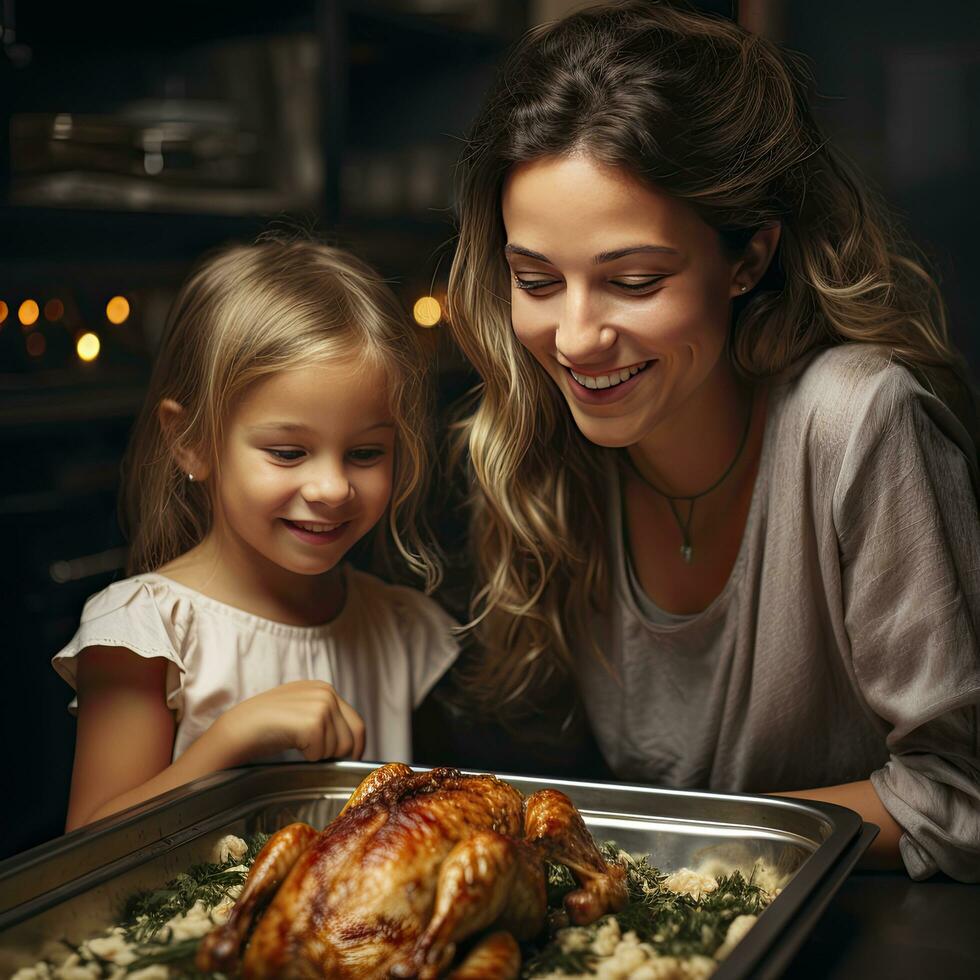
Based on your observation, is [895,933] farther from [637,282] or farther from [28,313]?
[28,313]

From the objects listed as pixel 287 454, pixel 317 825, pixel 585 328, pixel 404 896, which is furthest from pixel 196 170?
pixel 404 896

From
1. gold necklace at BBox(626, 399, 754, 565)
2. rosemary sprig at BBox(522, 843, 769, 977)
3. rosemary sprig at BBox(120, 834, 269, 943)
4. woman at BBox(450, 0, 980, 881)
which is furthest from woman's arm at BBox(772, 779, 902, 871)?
rosemary sprig at BBox(120, 834, 269, 943)

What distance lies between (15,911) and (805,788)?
888mm

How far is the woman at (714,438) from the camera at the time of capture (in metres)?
1.25

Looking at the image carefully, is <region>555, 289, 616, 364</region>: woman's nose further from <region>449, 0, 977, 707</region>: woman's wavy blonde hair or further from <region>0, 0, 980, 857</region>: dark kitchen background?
<region>0, 0, 980, 857</region>: dark kitchen background

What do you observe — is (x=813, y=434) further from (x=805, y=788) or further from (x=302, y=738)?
(x=302, y=738)

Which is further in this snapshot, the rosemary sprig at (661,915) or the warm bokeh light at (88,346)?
the warm bokeh light at (88,346)

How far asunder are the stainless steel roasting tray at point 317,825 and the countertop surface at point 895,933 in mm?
60

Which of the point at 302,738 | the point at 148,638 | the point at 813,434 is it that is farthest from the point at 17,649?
the point at 813,434

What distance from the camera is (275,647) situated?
1.40 meters

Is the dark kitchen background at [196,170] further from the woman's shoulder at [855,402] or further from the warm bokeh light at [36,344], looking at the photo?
the woman's shoulder at [855,402]

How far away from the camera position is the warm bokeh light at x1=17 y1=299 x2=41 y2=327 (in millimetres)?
1309

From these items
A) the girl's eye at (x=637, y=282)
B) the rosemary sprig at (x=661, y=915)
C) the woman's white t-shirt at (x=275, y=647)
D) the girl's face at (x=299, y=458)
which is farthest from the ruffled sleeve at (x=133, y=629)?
the girl's eye at (x=637, y=282)

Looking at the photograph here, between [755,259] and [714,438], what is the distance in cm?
22
